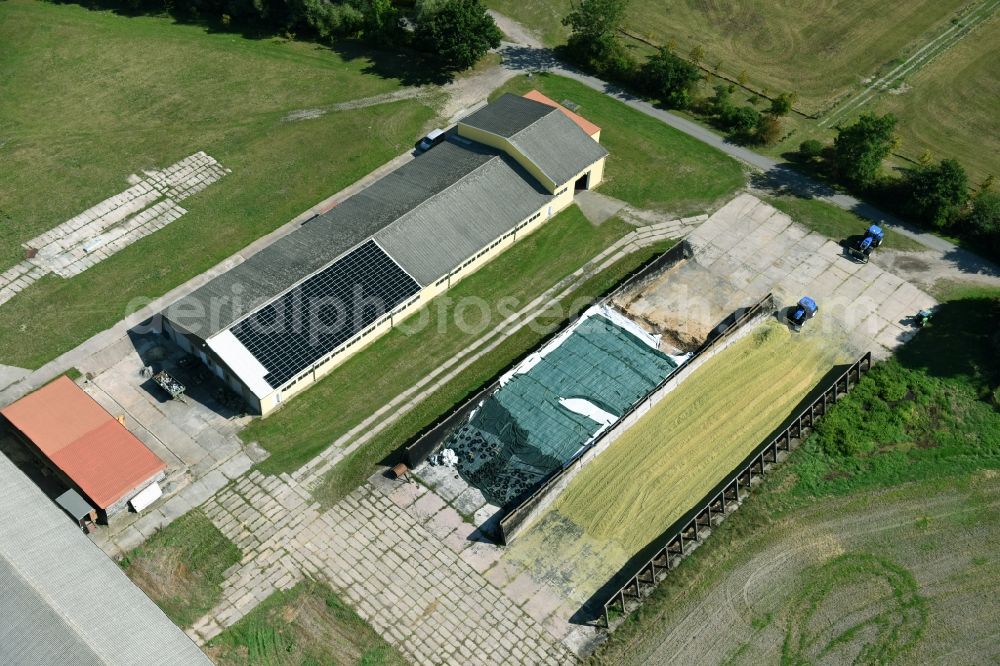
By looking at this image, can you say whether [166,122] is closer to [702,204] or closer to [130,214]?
[130,214]

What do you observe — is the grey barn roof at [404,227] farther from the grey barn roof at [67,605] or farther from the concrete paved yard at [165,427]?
the grey barn roof at [67,605]

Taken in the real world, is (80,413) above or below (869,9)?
below

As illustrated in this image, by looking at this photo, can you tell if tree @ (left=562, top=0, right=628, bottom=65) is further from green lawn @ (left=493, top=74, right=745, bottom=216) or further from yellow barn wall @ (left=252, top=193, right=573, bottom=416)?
yellow barn wall @ (left=252, top=193, right=573, bottom=416)

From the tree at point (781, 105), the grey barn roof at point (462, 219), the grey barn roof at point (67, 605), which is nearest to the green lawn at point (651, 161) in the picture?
the tree at point (781, 105)

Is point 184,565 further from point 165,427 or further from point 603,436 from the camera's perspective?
point 603,436

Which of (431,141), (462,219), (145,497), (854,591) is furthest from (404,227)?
(854,591)

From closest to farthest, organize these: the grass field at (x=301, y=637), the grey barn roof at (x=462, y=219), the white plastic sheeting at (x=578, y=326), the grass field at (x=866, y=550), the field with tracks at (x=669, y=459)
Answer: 1. the grass field at (x=301, y=637)
2. the grass field at (x=866, y=550)
3. the field with tracks at (x=669, y=459)
4. the white plastic sheeting at (x=578, y=326)
5. the grey barn roof at (x=462, y=219)

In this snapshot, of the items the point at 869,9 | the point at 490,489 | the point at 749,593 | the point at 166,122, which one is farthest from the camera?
the point at 869,9

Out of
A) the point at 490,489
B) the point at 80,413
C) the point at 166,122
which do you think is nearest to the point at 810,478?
the point at 490,489
